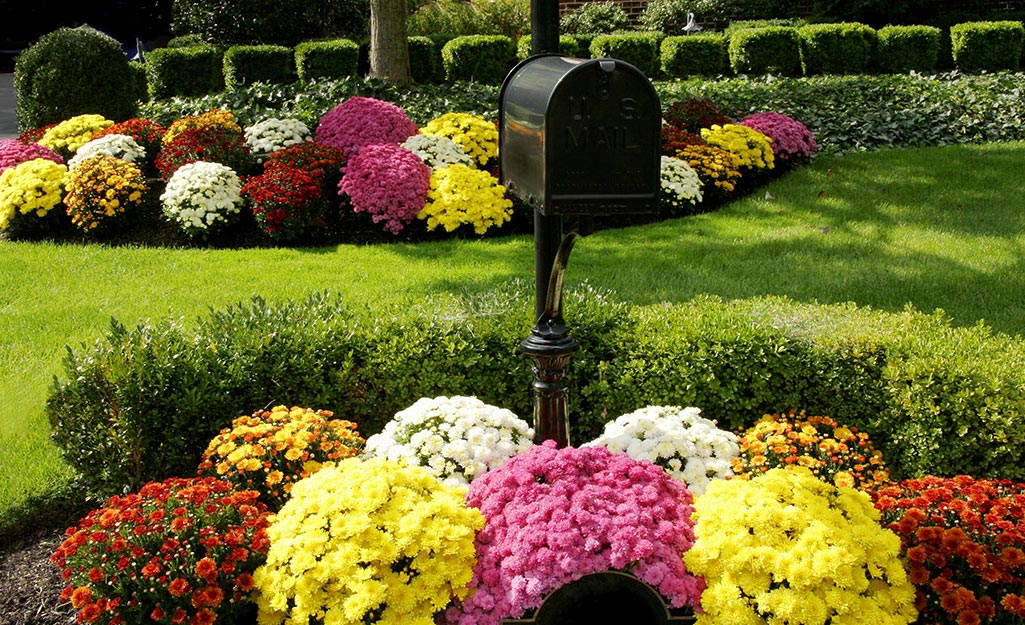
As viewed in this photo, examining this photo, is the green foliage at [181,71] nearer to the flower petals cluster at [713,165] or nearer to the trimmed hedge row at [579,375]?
the flower petals cluster at [713,165]

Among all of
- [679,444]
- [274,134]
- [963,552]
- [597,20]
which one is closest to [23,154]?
[274,134]

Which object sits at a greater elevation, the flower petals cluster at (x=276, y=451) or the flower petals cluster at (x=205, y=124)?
the flower petals cluster at (x=205, y=124)

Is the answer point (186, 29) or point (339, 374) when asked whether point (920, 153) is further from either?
point (186, 29)

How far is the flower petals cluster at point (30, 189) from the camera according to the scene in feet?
26.9

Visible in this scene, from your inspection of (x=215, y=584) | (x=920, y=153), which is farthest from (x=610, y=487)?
(x=920, y=153)

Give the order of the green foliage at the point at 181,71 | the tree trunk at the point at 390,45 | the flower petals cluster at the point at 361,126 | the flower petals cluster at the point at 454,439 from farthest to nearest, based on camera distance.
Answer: the green foliage at the point at 181,71 < the tree trunk at the point at 390,45 < the flower petals cluster at the point at 361,126 < the flower petals cluster at the point at 454,439

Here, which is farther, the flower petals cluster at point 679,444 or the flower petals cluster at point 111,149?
the flower petals cluster at point 111,149

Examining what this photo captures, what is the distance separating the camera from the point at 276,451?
11.5 feet

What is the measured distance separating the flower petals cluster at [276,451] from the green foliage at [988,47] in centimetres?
1569

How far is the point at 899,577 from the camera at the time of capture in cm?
269

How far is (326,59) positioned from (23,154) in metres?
7.84

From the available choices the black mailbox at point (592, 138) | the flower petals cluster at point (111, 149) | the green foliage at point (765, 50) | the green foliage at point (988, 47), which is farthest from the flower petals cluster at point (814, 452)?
Result: the green foliage at point (988, 47)

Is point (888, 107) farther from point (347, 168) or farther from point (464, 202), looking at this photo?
point (347, 168)

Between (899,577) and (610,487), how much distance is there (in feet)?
2.83
